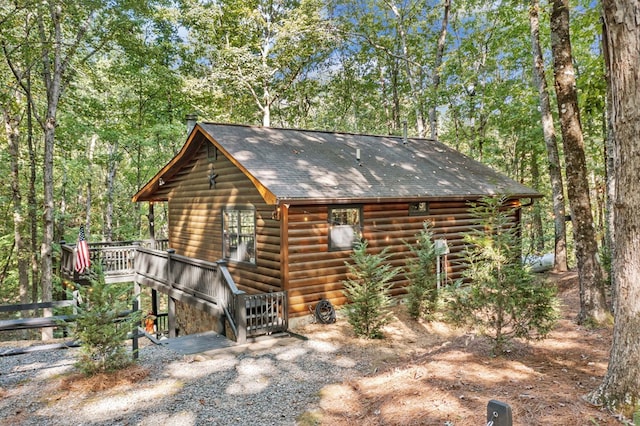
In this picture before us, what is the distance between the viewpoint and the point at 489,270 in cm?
554

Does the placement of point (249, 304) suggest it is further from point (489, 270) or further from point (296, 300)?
point (489, 270)

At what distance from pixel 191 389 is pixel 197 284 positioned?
4.41 metres

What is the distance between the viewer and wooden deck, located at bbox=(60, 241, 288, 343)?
339 inches

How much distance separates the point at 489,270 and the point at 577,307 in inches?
223

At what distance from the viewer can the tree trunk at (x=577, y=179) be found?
286 inches

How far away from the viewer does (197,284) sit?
400 inches

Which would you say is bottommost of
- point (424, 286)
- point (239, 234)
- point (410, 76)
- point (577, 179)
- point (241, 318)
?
point (241, 318)

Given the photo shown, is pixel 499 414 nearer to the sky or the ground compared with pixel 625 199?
nearer to the ground

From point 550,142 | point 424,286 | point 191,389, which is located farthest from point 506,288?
point 550,142

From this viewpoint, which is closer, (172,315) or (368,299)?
(368,299)

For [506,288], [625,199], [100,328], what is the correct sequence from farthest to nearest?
[100,328]
[506,288]
[625,199]

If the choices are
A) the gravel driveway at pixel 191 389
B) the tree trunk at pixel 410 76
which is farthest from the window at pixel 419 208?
the tree trunk at pixel 410 76

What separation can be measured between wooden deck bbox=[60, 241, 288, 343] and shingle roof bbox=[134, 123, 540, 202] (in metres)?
2.38

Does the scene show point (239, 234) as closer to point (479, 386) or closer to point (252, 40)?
point (479, 386)
